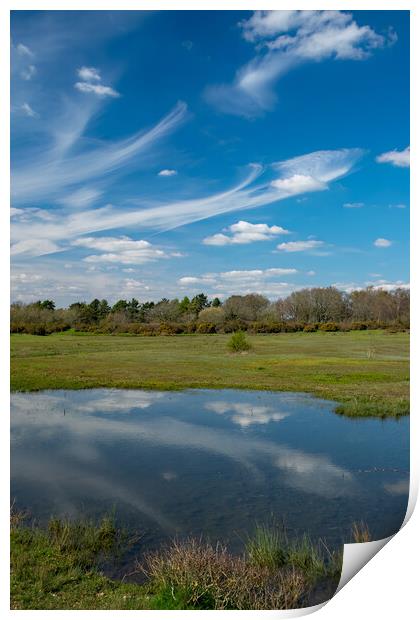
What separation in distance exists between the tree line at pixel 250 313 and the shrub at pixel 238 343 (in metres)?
0.76

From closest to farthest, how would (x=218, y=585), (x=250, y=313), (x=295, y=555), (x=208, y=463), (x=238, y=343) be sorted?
1. (x=218, y=585)
2. (x=295, y=555)
3. (x=208, y=463)
4. (x=250, y=313)
5. (x=238, y=343)

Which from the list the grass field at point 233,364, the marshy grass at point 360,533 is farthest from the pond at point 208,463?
the grass field at point 233,364

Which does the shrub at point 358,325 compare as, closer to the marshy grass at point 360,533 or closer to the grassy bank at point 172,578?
the marshy grass at point 360,533

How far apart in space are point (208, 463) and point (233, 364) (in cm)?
880

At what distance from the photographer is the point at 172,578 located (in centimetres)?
484

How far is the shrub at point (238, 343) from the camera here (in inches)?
624

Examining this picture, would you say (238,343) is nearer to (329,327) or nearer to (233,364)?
(233,364)

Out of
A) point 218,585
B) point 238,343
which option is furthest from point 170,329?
point 218,585

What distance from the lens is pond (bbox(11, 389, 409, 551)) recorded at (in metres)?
7.02

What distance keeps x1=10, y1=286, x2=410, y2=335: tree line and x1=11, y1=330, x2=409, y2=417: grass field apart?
0.32m

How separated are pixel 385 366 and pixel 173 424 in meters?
8.76

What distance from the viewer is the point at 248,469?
901cm

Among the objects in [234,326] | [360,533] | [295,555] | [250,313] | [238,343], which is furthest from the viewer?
[238,343]

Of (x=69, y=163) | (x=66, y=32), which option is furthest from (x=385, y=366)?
(x=66, y=32)
